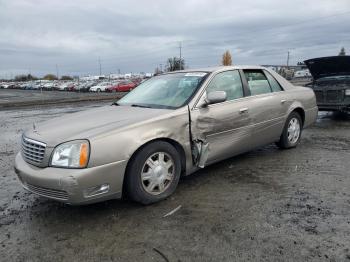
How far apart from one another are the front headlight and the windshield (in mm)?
1375

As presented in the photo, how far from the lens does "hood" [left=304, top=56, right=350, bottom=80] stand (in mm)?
9423

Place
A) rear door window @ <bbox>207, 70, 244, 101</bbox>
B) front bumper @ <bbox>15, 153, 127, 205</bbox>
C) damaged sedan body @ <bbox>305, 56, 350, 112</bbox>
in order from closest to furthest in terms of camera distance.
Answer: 1. front bumper @ <bbox>15, 153, 127, 205</bbox>
2. rear door window @ <bbox>207, 70, 244, 101</bbox>
3. damaged sedan body @ <bbox>305, 56, 350, 112</bbox>

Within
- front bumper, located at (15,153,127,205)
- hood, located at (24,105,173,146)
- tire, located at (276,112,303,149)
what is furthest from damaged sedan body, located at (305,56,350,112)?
front bumper, located at (15,153,127,205)

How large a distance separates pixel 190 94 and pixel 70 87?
5748 centimetres

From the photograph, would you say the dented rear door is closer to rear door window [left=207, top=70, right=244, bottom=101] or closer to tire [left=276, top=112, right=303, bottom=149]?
rear door window [left=207, top=70, right=244, bottom=101]

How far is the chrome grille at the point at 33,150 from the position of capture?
369cm

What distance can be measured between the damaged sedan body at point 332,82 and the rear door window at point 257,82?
4394 mm

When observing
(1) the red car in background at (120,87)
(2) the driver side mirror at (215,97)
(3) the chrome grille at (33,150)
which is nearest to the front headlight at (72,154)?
(3) the chrome grille at (33,150)

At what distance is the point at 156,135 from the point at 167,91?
117 centimetres

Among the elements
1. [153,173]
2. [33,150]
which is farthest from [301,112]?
[33,150]

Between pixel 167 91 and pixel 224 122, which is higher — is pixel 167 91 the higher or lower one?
the higher one

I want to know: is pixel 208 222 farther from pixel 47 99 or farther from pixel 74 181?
pixel 47 99

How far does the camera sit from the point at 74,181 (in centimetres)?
341

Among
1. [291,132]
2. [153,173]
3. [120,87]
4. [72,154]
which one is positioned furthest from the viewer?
[120,87]
